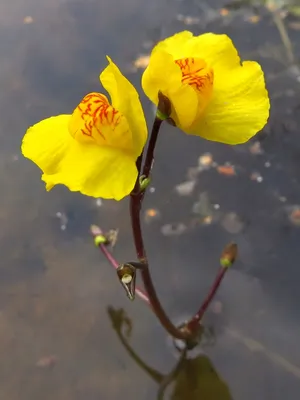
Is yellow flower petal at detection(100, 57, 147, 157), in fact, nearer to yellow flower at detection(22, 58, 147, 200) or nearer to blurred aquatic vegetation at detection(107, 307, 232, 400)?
yellow flower at detection(22, 58, 147, 200)

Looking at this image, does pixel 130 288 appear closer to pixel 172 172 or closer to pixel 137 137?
pixel 137 137

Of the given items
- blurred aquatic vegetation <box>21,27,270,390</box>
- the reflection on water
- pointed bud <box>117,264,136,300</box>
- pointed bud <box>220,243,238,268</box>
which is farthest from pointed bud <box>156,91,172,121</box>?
the reflection on water

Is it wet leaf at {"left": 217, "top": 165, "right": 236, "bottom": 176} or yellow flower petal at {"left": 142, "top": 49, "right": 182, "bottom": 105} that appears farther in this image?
wet leaf at {"left": 217, "top": 165, "right": 236, "bottom": 176}

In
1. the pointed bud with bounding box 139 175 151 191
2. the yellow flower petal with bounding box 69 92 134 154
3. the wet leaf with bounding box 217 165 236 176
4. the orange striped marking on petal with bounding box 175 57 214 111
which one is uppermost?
the orange striped marking on petal with bounding box 175 57 214 111

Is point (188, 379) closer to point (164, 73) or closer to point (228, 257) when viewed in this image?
point (228, 257)

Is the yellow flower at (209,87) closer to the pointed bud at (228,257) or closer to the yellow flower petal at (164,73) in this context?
the yellow flower petal at (164,73)

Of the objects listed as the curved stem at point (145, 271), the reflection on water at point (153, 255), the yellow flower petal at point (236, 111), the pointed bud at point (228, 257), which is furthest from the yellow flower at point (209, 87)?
the reflection on water at point (153, 255)

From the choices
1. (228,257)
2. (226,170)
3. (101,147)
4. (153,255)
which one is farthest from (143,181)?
(226,170)

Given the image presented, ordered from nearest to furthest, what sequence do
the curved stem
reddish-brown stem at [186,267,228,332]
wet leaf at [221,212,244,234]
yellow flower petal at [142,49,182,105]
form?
yellow flower petal at [142,49,182,105] < the curved stem < reddish-brown stem at [186,267,228,332] < wet leaf at [221,212,244,234]
